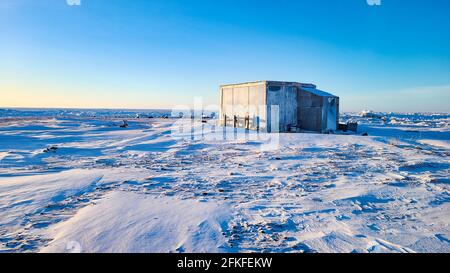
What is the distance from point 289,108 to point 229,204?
47.2ft

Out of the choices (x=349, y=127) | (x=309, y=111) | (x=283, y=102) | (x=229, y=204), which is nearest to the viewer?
(x=229, y=204)

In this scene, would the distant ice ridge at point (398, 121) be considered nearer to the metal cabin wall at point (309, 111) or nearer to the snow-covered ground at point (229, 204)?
the metal cabin wall at point (309, 111)

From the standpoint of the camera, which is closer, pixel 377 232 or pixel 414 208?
pixel 377 232

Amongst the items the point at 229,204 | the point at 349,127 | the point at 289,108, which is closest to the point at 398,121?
the point at 349,127

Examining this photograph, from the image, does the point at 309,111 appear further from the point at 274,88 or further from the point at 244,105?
the point at 244,105

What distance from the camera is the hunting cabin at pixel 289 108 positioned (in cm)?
1800

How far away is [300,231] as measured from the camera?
3914mm

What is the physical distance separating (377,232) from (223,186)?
129 inches

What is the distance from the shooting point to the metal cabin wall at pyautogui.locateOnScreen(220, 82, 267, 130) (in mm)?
18328

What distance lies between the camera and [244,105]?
65.5ft

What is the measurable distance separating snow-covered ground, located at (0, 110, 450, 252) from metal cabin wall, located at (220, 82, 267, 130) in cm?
896
